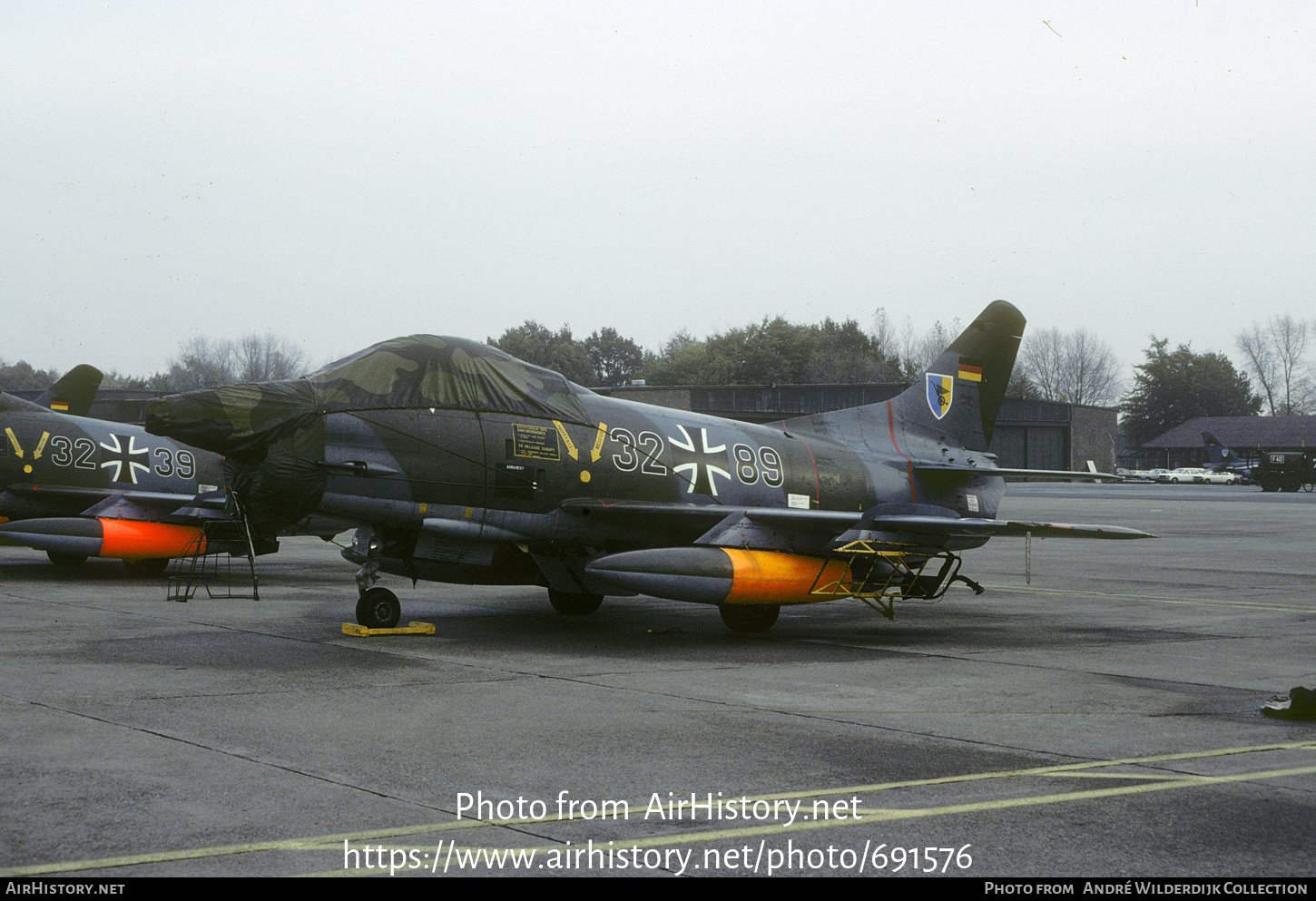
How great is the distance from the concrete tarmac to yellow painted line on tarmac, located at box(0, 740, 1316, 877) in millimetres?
22

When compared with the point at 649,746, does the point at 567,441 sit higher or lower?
higher

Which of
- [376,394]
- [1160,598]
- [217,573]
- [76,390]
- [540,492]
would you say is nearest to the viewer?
[376,394]

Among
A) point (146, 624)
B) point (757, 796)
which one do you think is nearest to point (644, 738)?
point (757, 796)

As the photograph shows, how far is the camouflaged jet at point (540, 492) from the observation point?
440 inches

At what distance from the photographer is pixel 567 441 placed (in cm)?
1252

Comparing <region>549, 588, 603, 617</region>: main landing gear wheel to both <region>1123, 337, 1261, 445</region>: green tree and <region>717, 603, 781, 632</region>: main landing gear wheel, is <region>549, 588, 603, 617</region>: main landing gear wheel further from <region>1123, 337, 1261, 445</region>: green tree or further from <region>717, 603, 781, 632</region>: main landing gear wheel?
<region>1123, 337, 1261, 445</region>: green tree

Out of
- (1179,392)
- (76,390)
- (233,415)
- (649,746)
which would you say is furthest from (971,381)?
(1179,392)

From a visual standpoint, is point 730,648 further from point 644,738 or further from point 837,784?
point 837,784

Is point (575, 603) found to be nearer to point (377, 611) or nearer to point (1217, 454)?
point (377, 611)

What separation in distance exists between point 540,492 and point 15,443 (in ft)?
38.6

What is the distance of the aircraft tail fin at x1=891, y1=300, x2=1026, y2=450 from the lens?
16.4m

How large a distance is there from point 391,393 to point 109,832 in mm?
7030

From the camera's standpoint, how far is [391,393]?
11703 mm

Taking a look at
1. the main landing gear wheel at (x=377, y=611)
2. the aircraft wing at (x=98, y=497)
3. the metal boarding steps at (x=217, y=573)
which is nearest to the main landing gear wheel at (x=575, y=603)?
the main landing gear wheel at (x=377, y=611)
